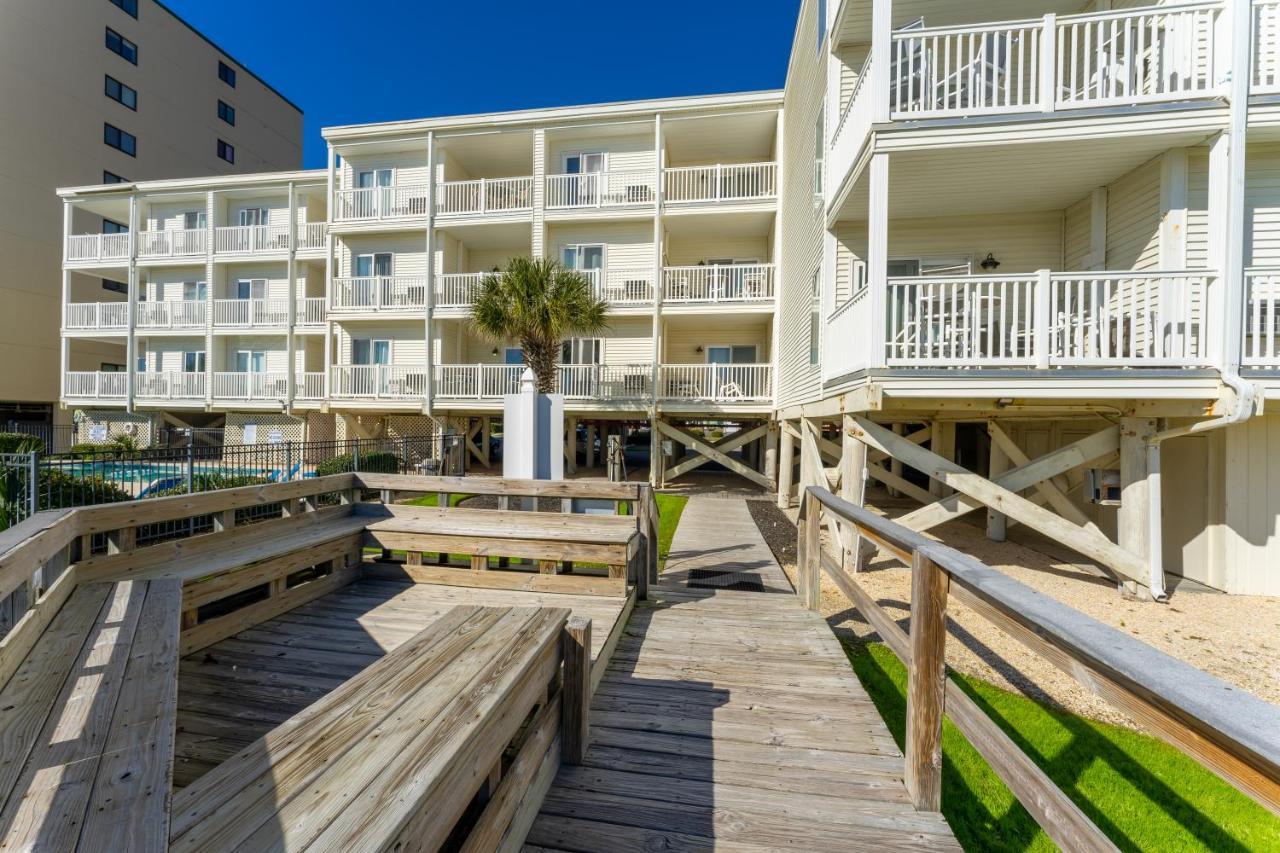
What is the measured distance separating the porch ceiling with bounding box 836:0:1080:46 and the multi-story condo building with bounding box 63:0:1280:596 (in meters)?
0.05

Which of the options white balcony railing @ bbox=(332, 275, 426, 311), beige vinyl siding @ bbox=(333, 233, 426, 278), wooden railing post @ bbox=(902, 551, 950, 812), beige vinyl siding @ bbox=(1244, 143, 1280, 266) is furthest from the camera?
beige vinyl siding @ bbox=(333, 233, 426, 278)

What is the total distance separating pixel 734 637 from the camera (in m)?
3.77

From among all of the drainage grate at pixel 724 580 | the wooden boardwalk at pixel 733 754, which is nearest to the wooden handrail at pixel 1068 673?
the wooden boardwalk at pixel 733 754

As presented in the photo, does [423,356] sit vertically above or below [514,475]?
above

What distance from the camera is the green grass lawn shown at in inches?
101

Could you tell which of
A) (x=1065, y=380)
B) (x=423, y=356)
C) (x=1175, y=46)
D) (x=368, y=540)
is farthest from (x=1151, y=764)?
(x=423, y=356)

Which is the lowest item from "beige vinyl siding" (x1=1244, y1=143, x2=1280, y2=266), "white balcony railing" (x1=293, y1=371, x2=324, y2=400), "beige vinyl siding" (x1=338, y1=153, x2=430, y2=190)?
"white balcony railing" (x1=293, y1=371, x2=324, y2=400)

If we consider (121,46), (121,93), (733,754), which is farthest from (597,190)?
(121,46)

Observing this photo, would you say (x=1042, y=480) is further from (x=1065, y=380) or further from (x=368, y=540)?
(x=368, y=540)

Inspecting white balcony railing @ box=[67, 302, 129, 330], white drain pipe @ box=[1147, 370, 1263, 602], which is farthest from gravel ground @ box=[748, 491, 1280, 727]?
white balcony railing @ box=[67, 302, 129, 330]

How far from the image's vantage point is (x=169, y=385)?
18.0 m

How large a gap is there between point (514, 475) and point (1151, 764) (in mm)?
4955

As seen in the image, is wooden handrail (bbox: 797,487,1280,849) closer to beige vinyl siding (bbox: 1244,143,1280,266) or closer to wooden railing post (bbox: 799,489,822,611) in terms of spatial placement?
wooden railing post (bbox: 799,489,822,611)

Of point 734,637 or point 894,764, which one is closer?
point 894,764
